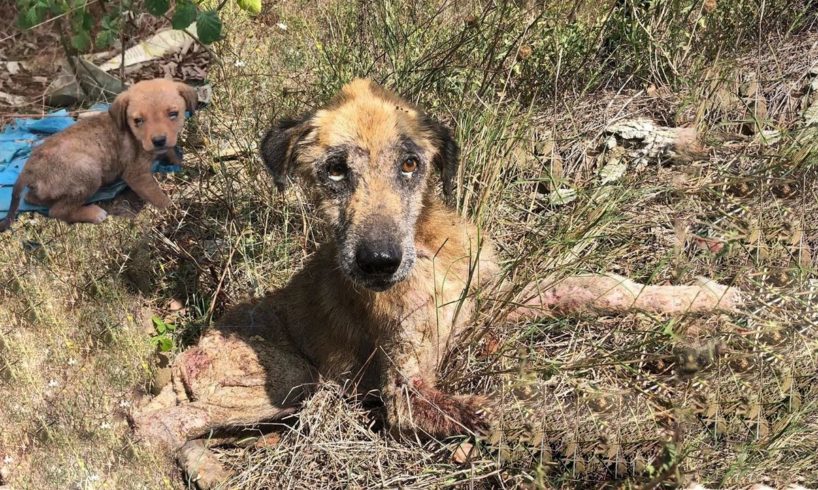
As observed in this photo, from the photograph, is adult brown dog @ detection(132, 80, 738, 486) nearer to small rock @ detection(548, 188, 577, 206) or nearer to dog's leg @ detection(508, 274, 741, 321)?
dog's leg @ detection(508, 274, 741, 321)

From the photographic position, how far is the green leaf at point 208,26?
398 cm

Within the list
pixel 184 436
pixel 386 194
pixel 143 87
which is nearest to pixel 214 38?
pixel 143 87

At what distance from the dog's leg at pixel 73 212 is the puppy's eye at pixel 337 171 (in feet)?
6.32

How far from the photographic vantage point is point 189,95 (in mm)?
4727

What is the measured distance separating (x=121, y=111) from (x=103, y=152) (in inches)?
12.9

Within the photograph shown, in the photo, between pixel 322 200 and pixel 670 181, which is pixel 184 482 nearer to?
pixel 322 200

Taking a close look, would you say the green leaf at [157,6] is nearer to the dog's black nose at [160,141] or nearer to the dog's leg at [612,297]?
the dog's black nose at [160,141]

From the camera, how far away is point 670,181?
14.1 feet

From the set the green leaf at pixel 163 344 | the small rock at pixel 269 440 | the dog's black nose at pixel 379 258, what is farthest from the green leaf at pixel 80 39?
the small rock at pixel 269 440

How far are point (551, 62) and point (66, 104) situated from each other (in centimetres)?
381

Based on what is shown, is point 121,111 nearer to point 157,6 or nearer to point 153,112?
point 153,112

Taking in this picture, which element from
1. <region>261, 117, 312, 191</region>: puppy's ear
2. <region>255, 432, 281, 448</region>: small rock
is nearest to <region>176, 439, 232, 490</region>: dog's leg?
<region>255, 432, 281, 448</region>: small rock

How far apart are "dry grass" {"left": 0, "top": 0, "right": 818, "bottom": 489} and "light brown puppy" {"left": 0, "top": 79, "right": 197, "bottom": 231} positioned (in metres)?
0.33

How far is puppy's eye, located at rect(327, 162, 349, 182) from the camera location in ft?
11.6
